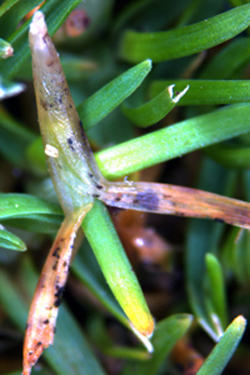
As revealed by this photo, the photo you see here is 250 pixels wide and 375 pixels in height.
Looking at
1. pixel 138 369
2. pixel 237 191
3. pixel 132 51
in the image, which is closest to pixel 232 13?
pixel 132 51

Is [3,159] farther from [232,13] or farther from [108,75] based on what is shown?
[232,13]

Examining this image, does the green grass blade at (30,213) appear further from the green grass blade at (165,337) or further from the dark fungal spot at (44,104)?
the green grass blade at (165,337)

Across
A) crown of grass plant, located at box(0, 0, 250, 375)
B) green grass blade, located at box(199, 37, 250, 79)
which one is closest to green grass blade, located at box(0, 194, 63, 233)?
crown of grass plant, located at box(0, 0, 250, 375)

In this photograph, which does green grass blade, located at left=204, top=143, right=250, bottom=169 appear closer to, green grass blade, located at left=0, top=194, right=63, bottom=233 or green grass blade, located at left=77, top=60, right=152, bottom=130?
green grass blade, located at left=77, top=60, right=152, bottom=130

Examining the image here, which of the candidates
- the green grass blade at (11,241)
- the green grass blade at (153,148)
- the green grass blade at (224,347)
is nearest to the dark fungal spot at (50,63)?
the green grass blade at (153,148)

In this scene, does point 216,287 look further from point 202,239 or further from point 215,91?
point 215,91

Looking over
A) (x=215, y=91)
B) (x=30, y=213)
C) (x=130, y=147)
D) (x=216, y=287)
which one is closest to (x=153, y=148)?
(x=130, y=147)

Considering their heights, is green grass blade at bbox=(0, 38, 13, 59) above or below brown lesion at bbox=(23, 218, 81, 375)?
above
